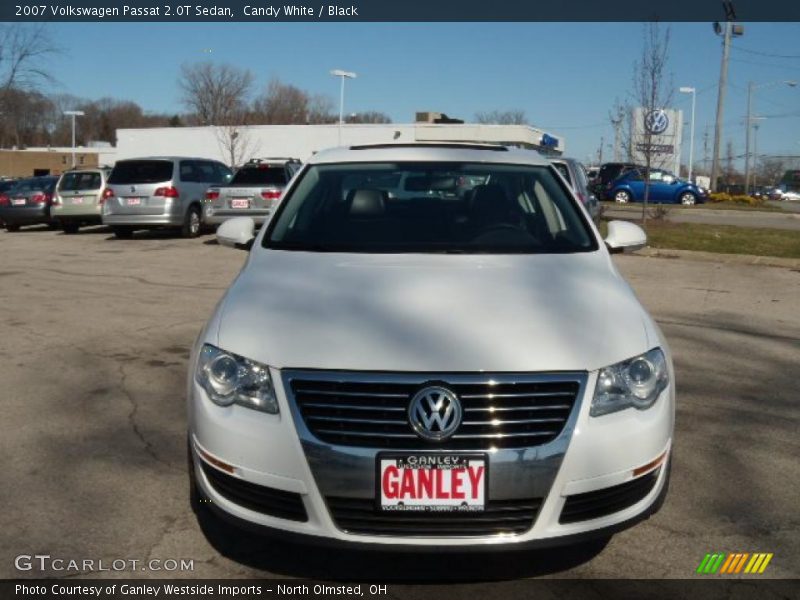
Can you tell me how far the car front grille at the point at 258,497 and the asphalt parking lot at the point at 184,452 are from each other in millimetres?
390

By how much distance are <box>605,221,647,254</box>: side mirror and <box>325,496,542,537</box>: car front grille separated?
239 cm

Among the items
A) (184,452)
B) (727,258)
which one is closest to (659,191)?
(727,258)

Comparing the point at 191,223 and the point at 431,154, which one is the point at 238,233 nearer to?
the point at 431,154

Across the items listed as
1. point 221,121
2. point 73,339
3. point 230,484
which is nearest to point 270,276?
point 230,484

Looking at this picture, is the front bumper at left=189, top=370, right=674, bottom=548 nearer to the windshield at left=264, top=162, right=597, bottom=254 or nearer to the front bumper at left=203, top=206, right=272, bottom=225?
the windshield at left=264, top=162, right=597, bottom=254

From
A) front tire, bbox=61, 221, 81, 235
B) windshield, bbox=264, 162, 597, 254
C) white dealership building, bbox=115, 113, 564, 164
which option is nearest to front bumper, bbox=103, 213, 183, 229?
front tire, bbox=61, 221, 81, 235

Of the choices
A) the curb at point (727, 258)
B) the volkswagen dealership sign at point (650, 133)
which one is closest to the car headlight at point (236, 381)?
the curb at point (727, 258)

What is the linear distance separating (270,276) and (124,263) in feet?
34.8

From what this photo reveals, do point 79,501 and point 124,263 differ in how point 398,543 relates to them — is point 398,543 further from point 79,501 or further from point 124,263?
point 124,263

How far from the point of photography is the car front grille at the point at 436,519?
Answer: 9.59 feet

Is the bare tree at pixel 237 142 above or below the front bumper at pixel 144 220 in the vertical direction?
above

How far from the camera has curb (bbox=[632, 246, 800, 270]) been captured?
43.4 feet

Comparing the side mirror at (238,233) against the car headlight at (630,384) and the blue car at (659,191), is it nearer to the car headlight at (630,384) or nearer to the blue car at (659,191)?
the car headlight at (630,384)

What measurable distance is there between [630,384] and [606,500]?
0.42m
